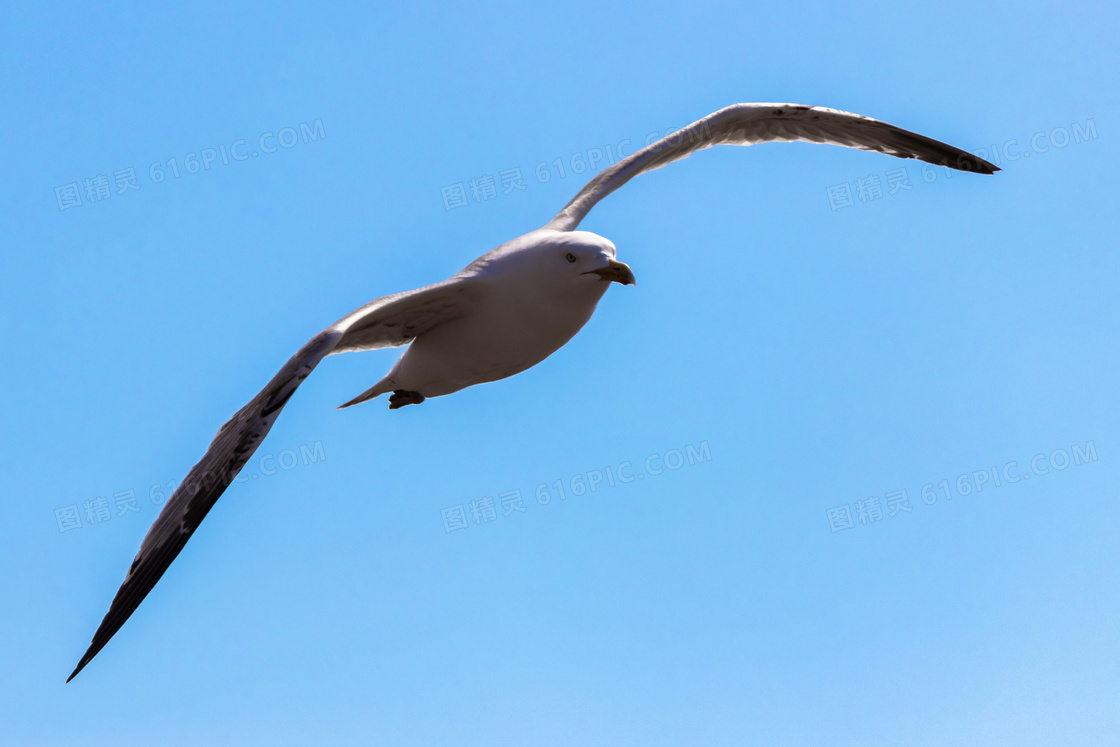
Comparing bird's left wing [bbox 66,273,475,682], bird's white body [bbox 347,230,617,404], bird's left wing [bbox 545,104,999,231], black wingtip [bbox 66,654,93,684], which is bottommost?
black wingtip [bbox 66,654,93,684]

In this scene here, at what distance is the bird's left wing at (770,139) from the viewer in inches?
422

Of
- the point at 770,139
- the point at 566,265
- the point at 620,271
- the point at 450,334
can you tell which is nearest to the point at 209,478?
the point at 450,334

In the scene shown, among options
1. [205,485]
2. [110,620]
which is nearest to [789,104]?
[205,485]

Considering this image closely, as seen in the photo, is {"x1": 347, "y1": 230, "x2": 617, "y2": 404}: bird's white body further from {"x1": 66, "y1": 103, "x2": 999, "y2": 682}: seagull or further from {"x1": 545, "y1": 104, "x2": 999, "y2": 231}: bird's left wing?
{"x1": 545, "y1": 104, "x2": 999, "y2": 231}: bird's left wing

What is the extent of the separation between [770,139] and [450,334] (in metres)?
5.32

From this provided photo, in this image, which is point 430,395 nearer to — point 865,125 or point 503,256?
point 503,256

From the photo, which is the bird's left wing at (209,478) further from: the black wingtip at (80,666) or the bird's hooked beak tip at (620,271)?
the bird's hooked beak tip at (620,271)

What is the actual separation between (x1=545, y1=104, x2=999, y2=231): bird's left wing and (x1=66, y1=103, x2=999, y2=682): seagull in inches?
1.5

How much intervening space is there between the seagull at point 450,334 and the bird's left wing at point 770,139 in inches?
1.5

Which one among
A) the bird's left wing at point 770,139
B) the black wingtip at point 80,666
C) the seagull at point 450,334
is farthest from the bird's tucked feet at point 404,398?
the black wingtip at point 80,666

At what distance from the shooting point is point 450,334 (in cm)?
909

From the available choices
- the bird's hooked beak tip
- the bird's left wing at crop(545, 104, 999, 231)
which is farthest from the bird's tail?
the bird's hooked beak tip

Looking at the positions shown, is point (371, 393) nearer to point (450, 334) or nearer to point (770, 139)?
point (450, 334)

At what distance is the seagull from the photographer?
23.6 feet
